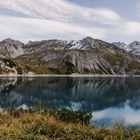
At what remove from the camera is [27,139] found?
15.0 meters

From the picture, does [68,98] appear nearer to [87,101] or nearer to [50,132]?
[87,101]

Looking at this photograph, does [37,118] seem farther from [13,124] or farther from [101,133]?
[101,133]

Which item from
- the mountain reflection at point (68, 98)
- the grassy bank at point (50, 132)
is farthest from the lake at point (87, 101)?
the grassy bank at point (50, 132)

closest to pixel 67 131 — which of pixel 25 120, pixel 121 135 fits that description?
pixel 121 135

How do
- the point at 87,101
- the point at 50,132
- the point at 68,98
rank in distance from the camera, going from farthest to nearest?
the point at 68,98 < the point at 87,101 < the point at 50,132

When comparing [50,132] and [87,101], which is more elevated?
[50,132]

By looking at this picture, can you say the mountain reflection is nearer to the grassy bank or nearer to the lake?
the lake

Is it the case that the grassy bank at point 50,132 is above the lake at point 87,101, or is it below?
above

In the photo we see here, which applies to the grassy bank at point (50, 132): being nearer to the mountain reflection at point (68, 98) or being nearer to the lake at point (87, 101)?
the lake at point (87, 101)

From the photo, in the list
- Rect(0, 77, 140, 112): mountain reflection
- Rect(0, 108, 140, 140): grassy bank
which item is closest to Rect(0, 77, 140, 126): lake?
Rect(0, 77, 140, 112): mountain reflection

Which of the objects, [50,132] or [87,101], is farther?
[87,101]

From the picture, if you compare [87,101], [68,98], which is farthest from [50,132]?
[68,98]

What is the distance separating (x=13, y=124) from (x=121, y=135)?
586 centimetres

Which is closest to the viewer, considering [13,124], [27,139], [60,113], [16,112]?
[27,139]
